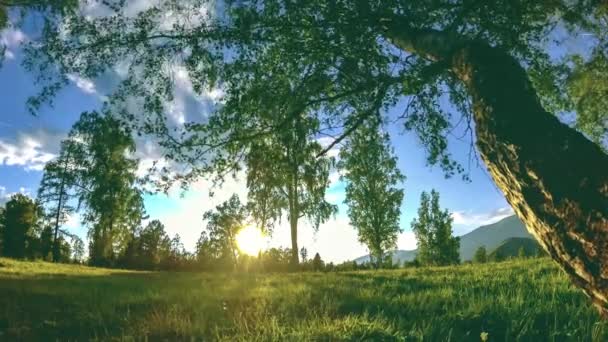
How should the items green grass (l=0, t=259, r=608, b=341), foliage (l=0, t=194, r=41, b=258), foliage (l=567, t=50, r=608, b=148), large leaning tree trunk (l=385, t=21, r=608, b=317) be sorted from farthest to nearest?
foliage (l=0, t=194, r=41, b=258) → foliage (l=567, t=50, r=608, b=148) → green grass (l=0, t=259, r=608, b=341) → large leaning tree trunk (l=385, t=21, r=608, b=317)

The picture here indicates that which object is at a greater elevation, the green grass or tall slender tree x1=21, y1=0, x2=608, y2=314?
tall slender tree x1=21, y1=0, x2=608, y2=314

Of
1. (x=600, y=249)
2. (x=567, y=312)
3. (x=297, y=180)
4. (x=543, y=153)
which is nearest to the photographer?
(x=600, y=249)

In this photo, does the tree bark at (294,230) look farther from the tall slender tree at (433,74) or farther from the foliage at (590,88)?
the tall slender tree at (433,74)

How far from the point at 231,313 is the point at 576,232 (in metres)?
4.79

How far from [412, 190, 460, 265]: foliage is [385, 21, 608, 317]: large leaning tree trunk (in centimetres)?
6649

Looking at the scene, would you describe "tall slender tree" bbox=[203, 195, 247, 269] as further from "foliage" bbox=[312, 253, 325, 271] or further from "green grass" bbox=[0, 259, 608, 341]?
"green grass" bbox=[0, 259, 608, 341]

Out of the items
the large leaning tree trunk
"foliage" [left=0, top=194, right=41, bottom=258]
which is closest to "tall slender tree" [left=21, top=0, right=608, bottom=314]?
the large leaning tree trunk

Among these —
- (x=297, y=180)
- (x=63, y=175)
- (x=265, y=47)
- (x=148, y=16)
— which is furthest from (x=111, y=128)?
(x=63, y=175)

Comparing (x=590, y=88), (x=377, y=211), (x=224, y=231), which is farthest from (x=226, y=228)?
(x=590, y=88)

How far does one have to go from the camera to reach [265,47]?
7.08m

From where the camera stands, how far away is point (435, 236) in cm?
6881

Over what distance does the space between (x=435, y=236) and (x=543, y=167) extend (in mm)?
69539

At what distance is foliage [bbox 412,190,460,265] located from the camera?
67.9 meters

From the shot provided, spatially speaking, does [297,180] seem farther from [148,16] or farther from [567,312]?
[567,312]
